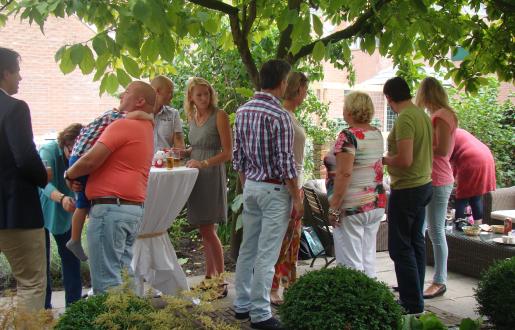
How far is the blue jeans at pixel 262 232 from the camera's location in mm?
3865

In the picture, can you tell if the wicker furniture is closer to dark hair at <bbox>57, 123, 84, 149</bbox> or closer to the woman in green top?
the woman in green top

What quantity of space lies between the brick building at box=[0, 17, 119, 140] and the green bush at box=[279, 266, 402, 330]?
13.1 m

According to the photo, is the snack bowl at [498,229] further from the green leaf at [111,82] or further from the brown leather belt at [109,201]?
the green leaf at [111,82]

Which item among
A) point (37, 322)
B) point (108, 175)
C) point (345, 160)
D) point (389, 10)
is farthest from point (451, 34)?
point (37, 322)

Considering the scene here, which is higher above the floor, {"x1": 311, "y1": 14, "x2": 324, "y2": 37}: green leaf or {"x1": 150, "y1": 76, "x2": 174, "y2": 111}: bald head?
{"x1": 311, "y1": 14, "x2": 324, "y2": 37}: green leaf

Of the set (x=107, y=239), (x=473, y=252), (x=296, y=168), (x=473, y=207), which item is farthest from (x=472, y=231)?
(x=107, y=239)

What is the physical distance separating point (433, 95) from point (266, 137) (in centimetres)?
175

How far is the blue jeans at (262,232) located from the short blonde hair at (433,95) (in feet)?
5.49

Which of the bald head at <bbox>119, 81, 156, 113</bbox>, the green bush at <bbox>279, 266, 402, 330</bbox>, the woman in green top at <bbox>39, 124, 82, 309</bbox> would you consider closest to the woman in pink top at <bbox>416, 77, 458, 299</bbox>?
the green bush at <bbox>279, 266, 402, 330</bbox>

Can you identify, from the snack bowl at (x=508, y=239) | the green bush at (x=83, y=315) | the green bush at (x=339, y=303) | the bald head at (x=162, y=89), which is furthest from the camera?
the snack bowl at (x=508, y=239)

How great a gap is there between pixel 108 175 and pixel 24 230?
567 millimetres

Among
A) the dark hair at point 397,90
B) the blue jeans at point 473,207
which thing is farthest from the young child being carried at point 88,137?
the blue jeans at point 473,207

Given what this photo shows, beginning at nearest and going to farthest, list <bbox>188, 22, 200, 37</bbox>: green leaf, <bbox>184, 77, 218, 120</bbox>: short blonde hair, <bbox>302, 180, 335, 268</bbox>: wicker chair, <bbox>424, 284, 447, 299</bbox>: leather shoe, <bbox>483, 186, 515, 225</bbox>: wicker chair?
<bbox>188, 22, 200, 37</bbox>: green leaf → <bbox>184, 77, 218, 120</bbox>: short blonde hair → <bbox>424, 284, 447, 299</bbox>: leather shoe → <bbox>302, 180, 335, 268</bbox>: wicker chair → <bbox>483, 186, 515, 225</bbox>: wicker chair

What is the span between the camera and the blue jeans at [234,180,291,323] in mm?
3865
